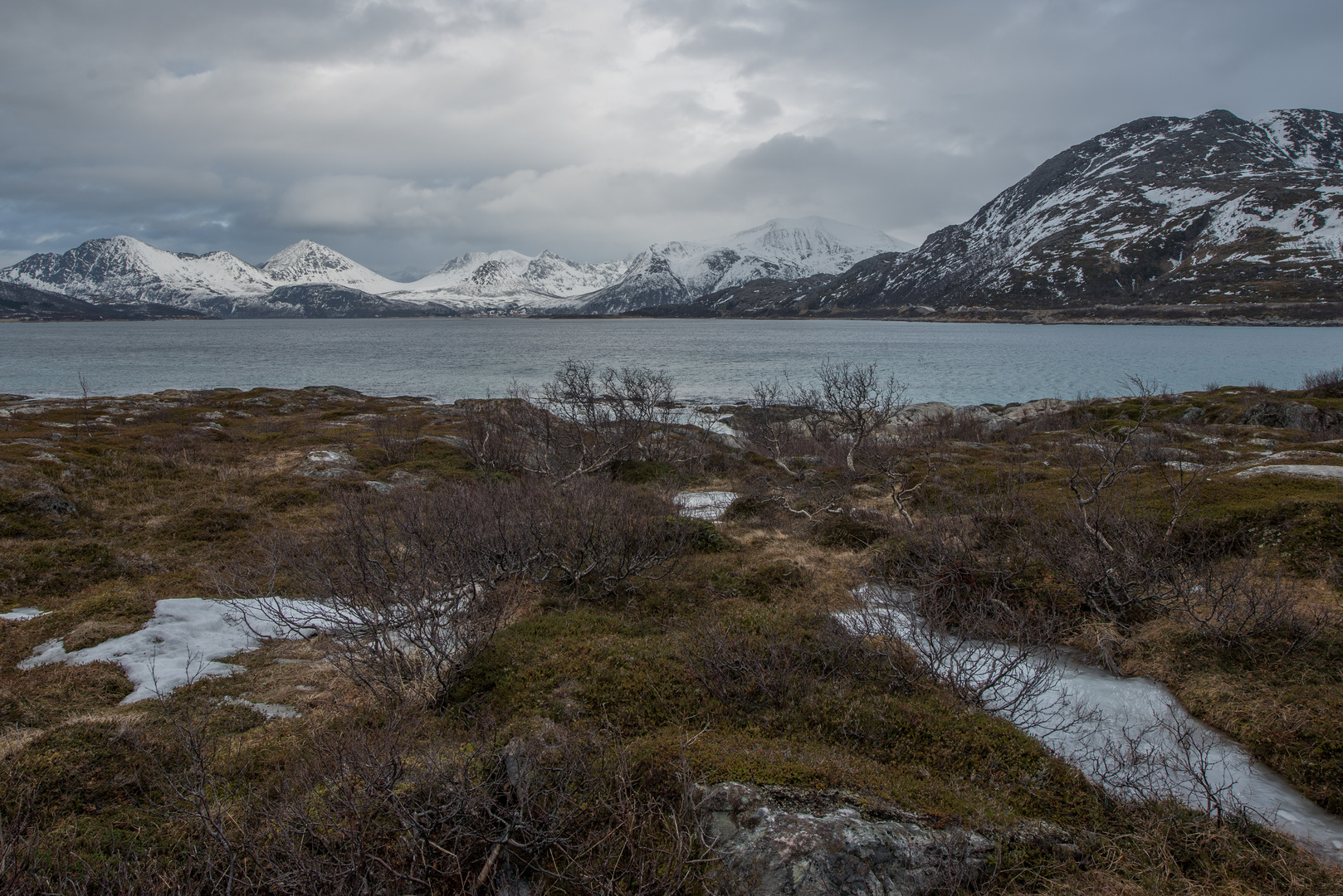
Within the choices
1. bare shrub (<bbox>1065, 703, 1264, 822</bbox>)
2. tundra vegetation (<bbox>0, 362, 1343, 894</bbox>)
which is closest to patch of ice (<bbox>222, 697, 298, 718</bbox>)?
tundra vegetation (<bbox>0, 362, 1343, 894</bbox>)

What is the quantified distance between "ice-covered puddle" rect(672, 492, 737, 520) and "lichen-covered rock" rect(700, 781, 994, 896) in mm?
10735

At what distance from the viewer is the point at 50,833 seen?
5.23 metres

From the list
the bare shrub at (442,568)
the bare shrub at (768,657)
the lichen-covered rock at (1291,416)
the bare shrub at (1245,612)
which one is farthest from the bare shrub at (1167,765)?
the lichen-covered rock at (1291,416)

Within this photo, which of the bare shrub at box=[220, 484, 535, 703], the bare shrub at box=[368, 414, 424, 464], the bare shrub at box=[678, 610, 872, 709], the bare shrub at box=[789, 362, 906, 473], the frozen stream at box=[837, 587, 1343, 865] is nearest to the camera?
the frozen stream at box=[837, 587, 1343, 865]

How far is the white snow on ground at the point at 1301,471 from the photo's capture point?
43.8 feet

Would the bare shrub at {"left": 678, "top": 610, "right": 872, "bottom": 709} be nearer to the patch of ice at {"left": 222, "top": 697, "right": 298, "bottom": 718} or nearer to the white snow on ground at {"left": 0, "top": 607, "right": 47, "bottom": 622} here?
the patch of ice at {"left": 222, "top": 697, "right": 298, "bottom": 718}

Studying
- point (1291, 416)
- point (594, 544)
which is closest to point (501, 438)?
point (594, 544)

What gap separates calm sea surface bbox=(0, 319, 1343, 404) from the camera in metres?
61.8

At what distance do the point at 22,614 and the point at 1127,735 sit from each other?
1694 cm

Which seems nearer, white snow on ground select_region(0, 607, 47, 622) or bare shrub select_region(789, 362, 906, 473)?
white snow on ground select_region(0, 607, 47, 622)

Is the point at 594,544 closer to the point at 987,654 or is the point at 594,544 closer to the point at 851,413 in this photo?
the point at 987,654

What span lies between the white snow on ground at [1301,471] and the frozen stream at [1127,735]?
8.89 metres

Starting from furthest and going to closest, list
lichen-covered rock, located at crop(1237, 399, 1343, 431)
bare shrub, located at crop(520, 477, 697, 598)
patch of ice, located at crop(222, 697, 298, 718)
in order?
lichen-covered rock, located at crop(1237, 399, 1343, 431) → bare shrub, located at crop(520, 477, 697, 598) → patch of ice, located at crop(222, 697, 298, 718)

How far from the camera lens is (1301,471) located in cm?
1383
